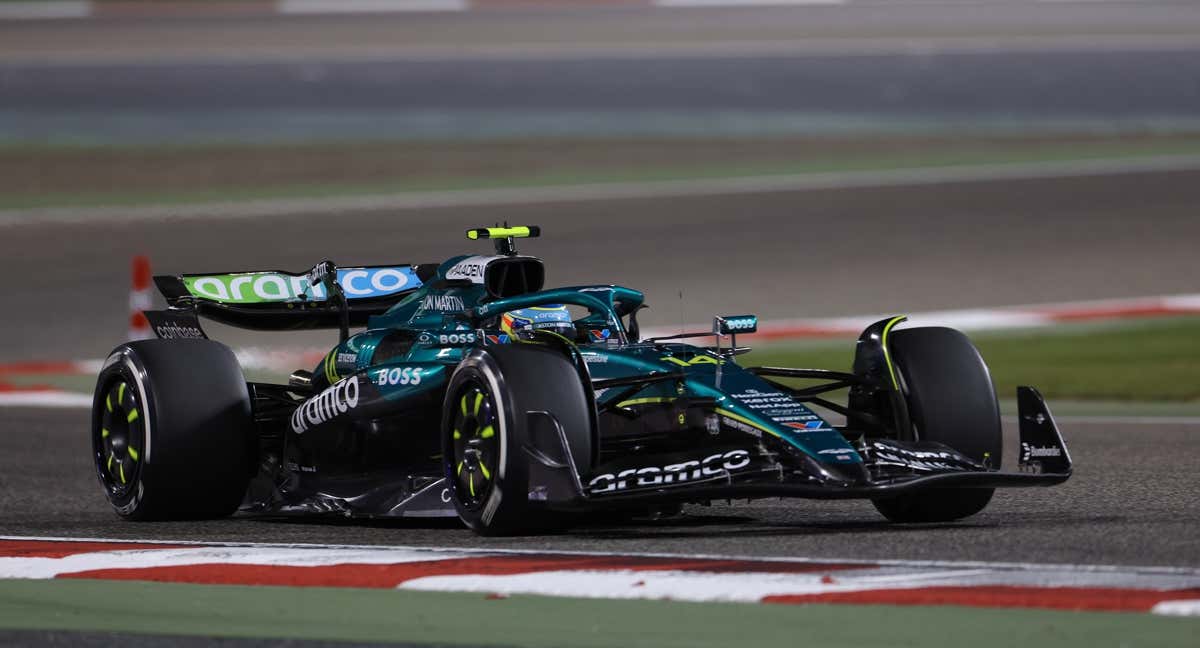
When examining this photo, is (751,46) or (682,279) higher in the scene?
(751,46)

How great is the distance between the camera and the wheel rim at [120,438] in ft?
29.0

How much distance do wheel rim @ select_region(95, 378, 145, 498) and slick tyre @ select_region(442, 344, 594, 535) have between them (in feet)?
5.83

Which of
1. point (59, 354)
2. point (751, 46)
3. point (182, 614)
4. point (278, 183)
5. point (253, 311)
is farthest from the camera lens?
point (751, 46)

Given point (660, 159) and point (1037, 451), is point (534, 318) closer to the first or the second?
point (1037, 451)

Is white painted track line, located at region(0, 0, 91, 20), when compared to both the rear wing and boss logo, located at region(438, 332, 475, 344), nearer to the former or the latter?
the rear wing

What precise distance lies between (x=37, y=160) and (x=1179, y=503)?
866 inches

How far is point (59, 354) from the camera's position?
683 inches

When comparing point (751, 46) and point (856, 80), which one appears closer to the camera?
point (856, 80)

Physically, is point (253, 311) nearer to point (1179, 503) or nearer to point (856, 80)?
point (1179, 503)

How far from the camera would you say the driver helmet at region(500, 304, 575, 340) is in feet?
27.9

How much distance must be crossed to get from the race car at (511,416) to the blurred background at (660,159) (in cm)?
150

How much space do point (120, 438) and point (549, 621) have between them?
3.93 metres

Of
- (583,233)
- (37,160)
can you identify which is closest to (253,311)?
(583,233)

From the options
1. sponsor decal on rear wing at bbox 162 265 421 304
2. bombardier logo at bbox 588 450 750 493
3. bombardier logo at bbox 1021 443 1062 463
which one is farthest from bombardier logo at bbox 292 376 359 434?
bombardier logo at bbox 1021 443 1062 463
